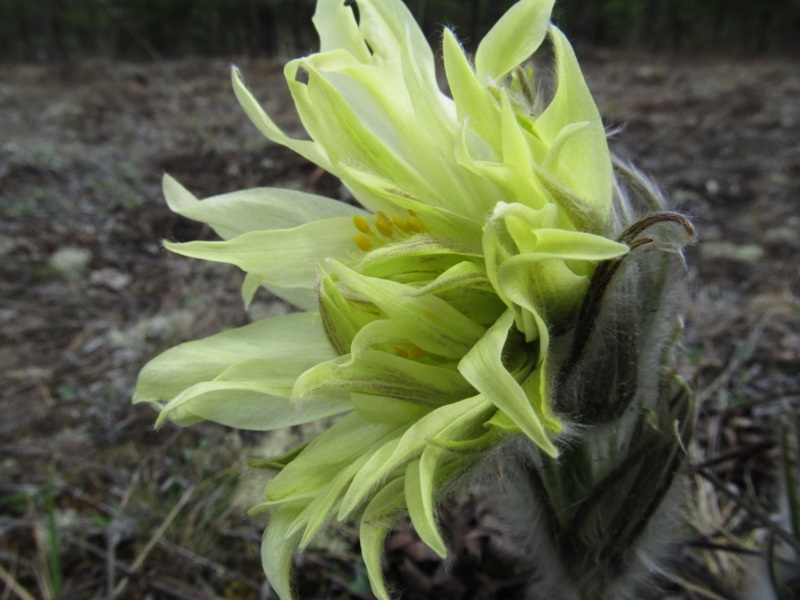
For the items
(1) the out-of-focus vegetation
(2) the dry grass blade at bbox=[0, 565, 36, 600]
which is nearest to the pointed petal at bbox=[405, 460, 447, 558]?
(2) the dry grass blade at bbox=[0, 565, 36, 600]

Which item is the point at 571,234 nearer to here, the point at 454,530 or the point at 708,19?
the point at 454,530

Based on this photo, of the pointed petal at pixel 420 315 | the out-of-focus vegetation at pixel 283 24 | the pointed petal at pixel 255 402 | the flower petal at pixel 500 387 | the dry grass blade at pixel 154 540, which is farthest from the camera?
the out-of-focus vegetation at pixel 283 24

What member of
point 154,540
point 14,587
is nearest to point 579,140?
point 154,540

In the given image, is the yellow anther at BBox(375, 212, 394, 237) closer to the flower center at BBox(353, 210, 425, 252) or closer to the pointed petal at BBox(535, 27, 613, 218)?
the flower center at BBox(353, 210, 425, 252)

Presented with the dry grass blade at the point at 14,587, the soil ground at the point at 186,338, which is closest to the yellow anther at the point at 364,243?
the soil ground at the point at 186,338

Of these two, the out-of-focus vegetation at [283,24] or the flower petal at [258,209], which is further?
the out-of-focus vegetation at [283,24]

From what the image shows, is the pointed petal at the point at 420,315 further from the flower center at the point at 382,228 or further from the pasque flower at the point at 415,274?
the flower center at the point at 382,228

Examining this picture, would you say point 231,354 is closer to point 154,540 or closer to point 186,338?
point 154,540
